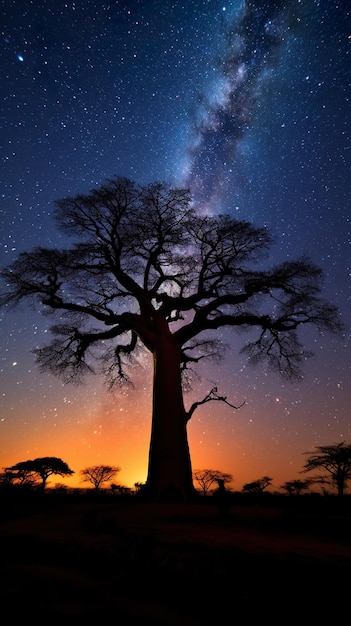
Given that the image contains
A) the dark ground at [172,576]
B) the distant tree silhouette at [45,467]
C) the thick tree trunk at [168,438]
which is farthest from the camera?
the distant tree silhouette at [45,467]

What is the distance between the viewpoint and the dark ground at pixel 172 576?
201 centimetres

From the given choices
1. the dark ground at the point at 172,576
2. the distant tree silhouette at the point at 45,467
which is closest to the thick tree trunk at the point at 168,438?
the dark ground at the point at 172,576

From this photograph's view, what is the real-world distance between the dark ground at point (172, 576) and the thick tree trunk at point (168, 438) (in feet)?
14.5

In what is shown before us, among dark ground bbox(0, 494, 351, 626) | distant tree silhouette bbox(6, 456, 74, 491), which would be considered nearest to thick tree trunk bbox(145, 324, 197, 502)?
dark ground bbox(0, 494, 351, 626)

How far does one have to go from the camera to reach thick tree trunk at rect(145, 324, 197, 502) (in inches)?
342

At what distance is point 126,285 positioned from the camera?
40.8ft

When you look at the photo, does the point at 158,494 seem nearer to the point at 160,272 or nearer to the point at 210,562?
the point at 210,562

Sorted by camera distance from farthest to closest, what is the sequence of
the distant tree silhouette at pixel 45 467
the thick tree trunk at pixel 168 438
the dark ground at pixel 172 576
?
the distant tree silhouette at pixel 45 467 → the thick tree trunk at pixel 168 438 → the dark ground at pixel 172 576

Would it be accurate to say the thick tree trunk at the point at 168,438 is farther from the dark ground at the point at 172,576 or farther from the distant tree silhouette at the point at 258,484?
the distant tree silhouette at the point at 258,484

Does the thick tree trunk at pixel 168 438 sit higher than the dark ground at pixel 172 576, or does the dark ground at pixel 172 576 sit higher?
the thick tree trunk at pixel 168 438

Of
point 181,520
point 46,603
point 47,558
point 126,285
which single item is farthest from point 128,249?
point 46,603

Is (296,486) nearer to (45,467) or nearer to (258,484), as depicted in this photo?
(258,484)

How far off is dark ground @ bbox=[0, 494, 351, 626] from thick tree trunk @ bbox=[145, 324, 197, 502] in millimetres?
4423

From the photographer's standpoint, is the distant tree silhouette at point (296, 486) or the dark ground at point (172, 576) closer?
the dark ground at point (172, 576)
